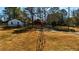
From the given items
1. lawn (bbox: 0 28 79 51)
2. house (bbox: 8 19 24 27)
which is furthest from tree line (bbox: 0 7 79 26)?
lawn (bbox: 0 28 79 51)

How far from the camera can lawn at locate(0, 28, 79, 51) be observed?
3.39m

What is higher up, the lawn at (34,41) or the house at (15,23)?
the house at (15,23)

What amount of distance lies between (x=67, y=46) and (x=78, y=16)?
445mm

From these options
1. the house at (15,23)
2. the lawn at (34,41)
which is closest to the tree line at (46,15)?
the house at (15,23)

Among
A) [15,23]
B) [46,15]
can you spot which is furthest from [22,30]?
[46,15]

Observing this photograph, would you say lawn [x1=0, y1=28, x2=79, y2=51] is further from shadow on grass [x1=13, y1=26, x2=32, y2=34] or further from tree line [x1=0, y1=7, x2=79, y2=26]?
tree line [x1=0, y1=7, x2=79, y2=26]

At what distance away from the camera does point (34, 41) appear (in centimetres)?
339

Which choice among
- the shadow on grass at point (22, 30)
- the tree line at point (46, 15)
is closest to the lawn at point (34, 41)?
the shadow on grass at point (22, 30)

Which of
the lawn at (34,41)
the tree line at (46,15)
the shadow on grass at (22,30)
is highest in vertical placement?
the tree line at (46,15)

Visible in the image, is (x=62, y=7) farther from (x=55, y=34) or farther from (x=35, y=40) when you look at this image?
(x=35, y=40)

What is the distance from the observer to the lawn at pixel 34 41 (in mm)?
3387

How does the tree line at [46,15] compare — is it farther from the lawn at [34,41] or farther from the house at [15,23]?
the lawn at [34,41]

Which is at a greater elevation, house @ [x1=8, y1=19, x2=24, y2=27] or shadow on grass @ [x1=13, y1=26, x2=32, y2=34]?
house @ [x1=8, y1=19, x2=24, y2=27]

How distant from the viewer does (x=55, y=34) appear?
11.2 ft
